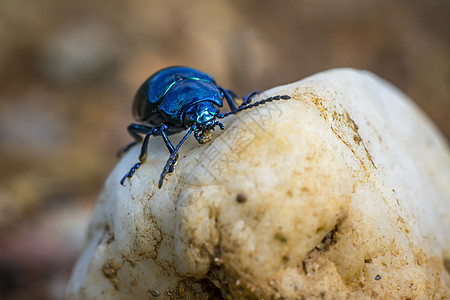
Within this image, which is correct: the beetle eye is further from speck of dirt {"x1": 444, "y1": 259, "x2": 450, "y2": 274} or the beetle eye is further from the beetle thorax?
speck of dirt {"x1": 444, "y1": 259, "x2": 450, "y2": 274}

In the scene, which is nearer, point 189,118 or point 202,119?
point 202,119

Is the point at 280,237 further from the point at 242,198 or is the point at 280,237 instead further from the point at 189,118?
the point at 189,118

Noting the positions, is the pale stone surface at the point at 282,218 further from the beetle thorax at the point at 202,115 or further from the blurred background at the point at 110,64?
the blurred background at the point at 110,64

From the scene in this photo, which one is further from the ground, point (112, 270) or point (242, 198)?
point (112, 270)

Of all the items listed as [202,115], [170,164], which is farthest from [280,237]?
[202,115]

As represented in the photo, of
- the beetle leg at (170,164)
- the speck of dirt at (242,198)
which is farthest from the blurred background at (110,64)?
the speck of dirt at (242,198)

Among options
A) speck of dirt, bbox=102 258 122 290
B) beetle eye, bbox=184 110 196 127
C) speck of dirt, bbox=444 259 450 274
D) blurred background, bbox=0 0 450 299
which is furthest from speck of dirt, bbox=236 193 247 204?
blurred background, bbox=0 0 450 299

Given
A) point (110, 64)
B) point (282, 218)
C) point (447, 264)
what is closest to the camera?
point (282, 218)
